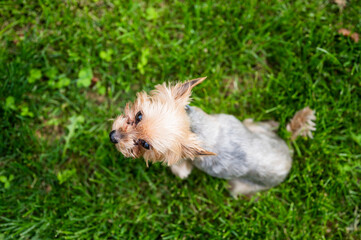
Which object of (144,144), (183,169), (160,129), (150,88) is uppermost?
(160,129)

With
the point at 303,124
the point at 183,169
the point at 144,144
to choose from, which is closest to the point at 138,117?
the point at 144,144

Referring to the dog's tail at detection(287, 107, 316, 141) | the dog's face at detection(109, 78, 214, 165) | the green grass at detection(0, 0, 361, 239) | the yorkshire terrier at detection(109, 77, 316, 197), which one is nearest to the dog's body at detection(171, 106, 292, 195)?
the yorkshire terrier at detection(109, 77, 316, 197)

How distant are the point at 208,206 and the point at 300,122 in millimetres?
2010

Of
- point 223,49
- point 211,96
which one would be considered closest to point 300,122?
point 211,96

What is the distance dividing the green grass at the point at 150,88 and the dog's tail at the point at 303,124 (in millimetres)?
215

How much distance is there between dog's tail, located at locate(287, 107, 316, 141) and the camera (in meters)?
4.08

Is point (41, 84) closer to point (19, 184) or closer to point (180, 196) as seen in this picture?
point (19, 184)

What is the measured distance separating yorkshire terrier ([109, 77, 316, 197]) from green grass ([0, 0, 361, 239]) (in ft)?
1.67

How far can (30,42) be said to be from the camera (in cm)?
469

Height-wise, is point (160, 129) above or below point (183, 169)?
above

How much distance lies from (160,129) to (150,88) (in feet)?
5.68

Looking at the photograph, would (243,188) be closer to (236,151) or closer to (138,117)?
(236,151)

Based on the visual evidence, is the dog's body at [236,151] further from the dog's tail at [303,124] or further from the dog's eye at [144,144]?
the dog's eye at [144,144]

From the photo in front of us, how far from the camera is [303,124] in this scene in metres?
4.15
